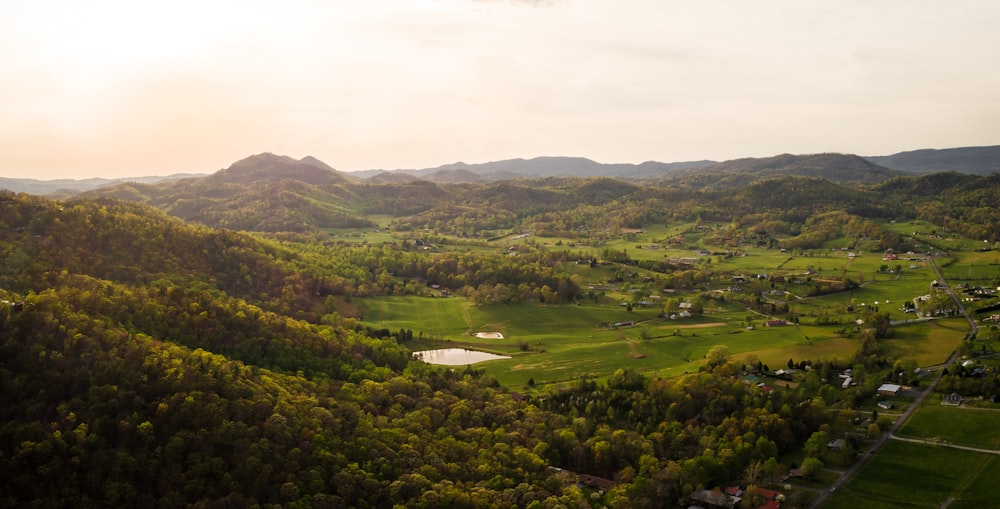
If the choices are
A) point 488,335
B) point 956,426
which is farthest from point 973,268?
point 488,335

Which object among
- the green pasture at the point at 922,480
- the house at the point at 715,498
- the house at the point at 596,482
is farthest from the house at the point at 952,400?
the house at the point at 596,482

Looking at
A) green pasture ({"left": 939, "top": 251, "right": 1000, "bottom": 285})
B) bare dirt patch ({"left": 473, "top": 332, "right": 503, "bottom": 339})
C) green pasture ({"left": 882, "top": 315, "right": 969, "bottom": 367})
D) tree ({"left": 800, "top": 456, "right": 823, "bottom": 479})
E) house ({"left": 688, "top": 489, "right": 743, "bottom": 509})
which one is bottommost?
house ({"left": 688, "top": 489, "right": 743, "bottom": 509})

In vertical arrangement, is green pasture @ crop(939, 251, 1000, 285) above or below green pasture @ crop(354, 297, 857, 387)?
above

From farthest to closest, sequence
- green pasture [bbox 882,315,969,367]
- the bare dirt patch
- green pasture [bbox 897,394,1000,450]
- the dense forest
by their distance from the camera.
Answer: the bare dirt patch
green pasture [bbox 882,315,969,367]
green pasture [bbox 897,394,1000,450]
the dense forest

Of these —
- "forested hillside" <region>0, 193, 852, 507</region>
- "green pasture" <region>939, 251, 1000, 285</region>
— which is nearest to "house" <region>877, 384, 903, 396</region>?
"forested hillside" <region>0, 193, 852, 507</region>

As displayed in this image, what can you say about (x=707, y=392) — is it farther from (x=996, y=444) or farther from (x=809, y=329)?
(x=809, y=329)

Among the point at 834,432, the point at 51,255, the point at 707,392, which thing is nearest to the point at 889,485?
the point at 834,432

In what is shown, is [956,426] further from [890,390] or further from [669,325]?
[669,325]

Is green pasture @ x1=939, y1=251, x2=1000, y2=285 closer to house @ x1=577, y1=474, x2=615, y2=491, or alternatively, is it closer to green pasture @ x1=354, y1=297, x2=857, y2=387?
green pasture @ x1=354, y1=297, x2=857, y2=387
